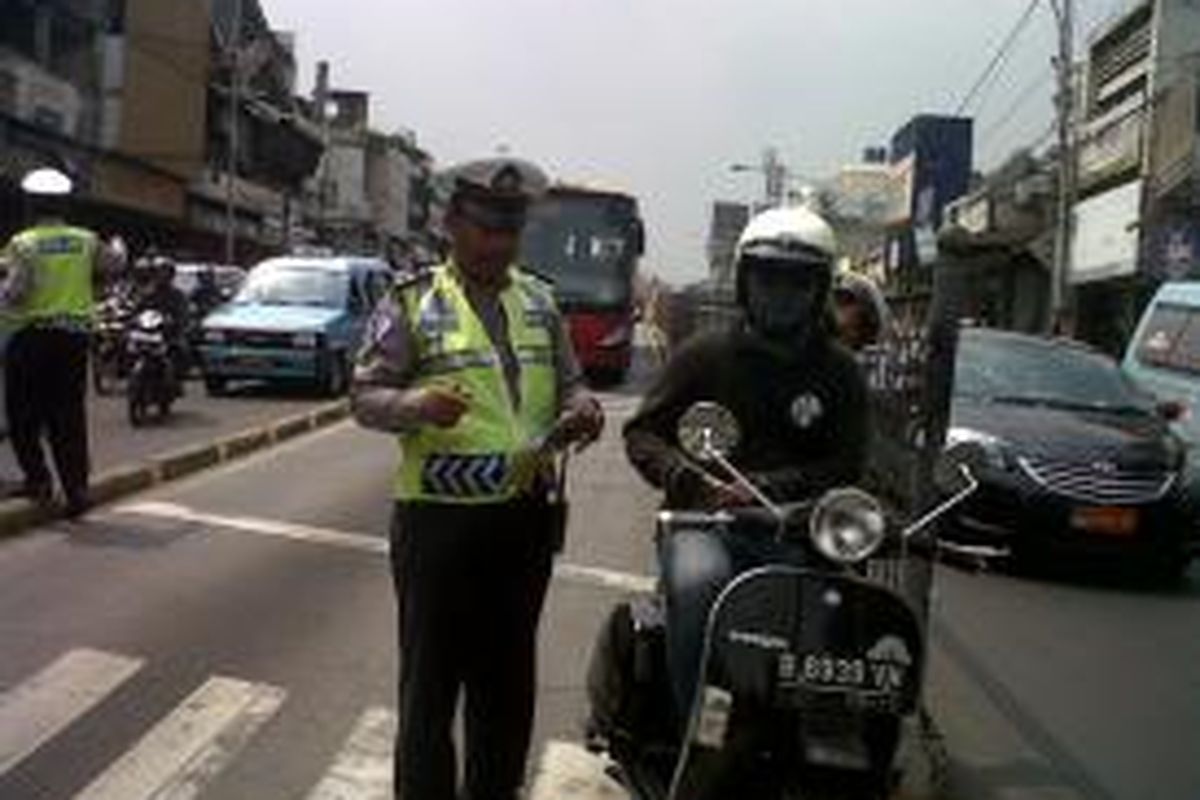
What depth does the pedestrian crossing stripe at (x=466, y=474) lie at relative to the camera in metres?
6.07

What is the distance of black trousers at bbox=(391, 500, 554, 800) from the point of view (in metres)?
6.10

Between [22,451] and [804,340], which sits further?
Answer: [22,451]

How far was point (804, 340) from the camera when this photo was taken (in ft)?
20.6

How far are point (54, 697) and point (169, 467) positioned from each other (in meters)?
8.39

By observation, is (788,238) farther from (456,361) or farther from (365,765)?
(365,765)

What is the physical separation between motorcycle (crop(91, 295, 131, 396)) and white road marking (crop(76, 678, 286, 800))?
1628 cm

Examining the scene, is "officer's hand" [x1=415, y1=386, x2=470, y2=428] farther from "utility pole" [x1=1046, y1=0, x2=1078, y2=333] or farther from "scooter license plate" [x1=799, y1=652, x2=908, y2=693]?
"utility pole" [x1=1046, y1=0, x2=1078, y2=333]

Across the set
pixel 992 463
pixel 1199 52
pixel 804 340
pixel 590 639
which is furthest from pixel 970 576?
pixel 1199 52

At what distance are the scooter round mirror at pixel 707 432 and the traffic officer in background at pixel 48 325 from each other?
7.98 m

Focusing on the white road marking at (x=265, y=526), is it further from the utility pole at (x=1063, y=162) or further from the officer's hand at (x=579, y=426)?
the utility pole at (x=1063, y=162)

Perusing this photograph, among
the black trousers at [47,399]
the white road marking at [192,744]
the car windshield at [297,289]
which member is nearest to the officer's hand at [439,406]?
the white road marking at [192,744]

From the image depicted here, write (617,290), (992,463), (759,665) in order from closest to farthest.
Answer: (759,665) → (992,463) → (617,290)

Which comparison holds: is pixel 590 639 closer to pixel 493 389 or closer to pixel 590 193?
pixel 493 389

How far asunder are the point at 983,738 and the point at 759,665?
400cm
